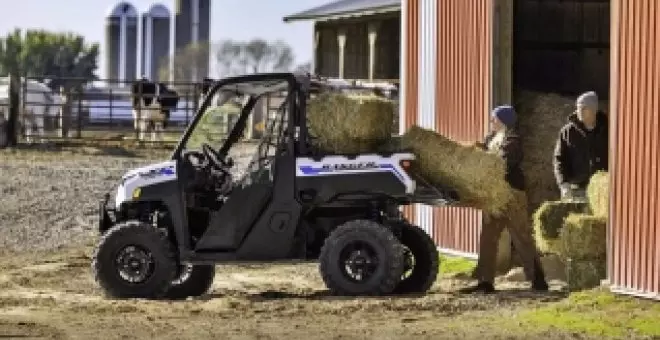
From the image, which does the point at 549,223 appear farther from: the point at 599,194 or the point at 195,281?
the point at 195,281

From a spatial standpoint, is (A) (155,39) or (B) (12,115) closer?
(B) (12,115)

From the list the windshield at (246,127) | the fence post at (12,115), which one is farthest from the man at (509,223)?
the fence post at (12,115)

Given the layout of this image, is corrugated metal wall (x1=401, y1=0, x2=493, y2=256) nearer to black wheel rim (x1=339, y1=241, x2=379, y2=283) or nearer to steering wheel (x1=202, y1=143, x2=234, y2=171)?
black wheel rim (x1=339, y1=241, x2=379, y2=283)

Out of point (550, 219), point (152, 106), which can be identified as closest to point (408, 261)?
point (550, 219)

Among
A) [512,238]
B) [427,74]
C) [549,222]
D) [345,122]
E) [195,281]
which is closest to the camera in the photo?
[345,122]

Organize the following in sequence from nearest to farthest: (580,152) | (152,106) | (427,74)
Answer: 1. (580,152)
2. (427,74)
3. (152,106)

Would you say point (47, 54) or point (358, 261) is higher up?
point (47, 54)

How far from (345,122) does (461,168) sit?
1.05 meters

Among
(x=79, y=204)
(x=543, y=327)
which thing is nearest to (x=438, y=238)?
(x=543, y=327)

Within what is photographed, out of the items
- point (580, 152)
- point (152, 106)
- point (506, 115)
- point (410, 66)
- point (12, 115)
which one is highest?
point (410, 66)

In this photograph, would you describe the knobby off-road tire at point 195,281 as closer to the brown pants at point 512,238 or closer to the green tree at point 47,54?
the brown pants at point 512,238

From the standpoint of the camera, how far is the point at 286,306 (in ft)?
46.1

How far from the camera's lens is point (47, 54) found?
3487 inches

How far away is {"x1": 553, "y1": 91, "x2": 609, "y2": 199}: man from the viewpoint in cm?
1553
